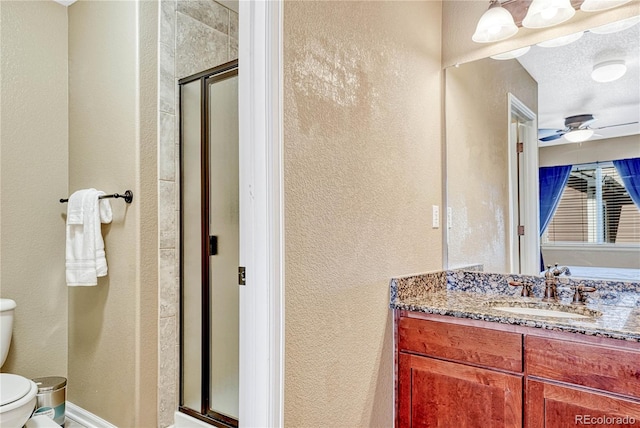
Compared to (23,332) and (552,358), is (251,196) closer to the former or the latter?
(552,358)

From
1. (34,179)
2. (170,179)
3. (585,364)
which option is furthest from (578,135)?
(34,179)

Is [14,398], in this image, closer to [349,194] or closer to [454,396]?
[349,194]

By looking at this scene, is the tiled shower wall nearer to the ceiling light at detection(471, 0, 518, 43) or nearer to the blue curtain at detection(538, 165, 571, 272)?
the ceiling light at detection(471, 0, 518, 43)

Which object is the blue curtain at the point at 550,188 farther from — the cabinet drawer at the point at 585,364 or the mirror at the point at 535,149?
the cabinet drawer at the point at 585,364

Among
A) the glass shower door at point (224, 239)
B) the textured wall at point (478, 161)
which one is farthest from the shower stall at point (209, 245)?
the textured wall at point (478, 161)

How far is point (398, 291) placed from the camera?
1.73 metres

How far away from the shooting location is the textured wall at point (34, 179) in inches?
85.0

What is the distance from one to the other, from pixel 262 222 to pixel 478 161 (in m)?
1.37

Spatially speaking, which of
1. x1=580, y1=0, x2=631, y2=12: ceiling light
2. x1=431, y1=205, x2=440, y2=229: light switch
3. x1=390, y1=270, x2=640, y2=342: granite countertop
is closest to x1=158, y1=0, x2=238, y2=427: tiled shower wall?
x1=390, y1=270, x2=640, y2=342: granite countertop

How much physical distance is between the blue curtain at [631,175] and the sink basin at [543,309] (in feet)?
1.67

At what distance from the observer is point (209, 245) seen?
2129 mm

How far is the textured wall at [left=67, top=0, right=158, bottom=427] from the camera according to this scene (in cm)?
200

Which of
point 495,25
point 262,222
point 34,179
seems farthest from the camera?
point 34,179

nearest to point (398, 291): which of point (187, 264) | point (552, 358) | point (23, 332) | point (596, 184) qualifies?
point (552, 358)
